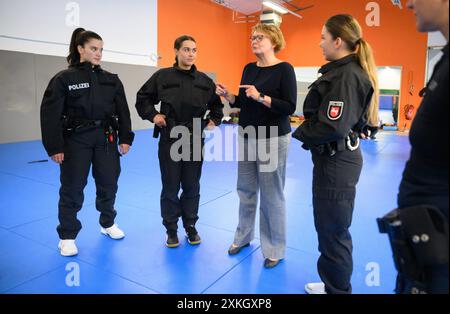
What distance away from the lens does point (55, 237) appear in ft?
10.6

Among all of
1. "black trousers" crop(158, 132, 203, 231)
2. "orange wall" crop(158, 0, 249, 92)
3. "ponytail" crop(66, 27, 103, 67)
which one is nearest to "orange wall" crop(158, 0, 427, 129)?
"orange wall" crop(158, 0, 249, 92)

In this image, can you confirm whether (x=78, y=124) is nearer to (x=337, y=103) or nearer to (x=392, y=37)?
(x=337, y=103)

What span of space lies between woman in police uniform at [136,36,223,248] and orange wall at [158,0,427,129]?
31.2 feet

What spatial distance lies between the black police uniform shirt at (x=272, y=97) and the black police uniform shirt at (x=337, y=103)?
0.48m

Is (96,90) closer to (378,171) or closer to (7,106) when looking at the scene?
(378,171)

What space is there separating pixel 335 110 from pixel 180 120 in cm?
148

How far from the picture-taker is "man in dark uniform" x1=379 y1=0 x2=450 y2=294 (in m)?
1.22

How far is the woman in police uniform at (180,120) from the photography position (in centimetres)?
301

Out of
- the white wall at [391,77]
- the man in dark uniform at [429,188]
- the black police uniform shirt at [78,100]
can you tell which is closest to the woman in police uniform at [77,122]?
the black police uniform shirt at [78,100]

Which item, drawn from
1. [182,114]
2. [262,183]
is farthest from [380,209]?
[182,114]

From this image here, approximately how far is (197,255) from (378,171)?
4.66 m

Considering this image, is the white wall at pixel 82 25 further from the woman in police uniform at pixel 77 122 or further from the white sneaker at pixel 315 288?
the white sneaker at pixel 315 288

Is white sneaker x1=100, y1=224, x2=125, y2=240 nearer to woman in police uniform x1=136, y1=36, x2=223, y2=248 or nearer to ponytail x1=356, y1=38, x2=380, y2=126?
woman in police uniform x1=136, y1=36, x2=223, y2=248

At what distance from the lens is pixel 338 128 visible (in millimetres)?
1968
